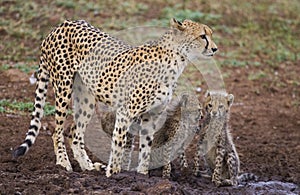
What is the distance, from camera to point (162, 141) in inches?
263

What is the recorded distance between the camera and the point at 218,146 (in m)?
6.48

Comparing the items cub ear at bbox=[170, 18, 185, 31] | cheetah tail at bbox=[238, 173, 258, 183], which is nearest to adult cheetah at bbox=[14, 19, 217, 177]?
cub ear at bbox=[170, 18, 185, 31]

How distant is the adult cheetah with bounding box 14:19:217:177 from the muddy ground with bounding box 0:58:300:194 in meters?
0.27

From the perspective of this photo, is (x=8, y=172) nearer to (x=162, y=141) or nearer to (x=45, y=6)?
(x=162, y=141)

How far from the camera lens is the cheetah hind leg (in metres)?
6.67

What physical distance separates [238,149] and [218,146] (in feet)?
4.45

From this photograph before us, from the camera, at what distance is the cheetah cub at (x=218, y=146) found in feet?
21.2

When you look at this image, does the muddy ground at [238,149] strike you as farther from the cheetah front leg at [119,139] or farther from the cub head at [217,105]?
the cub head at [217,105]

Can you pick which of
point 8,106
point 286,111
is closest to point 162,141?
point 8,106

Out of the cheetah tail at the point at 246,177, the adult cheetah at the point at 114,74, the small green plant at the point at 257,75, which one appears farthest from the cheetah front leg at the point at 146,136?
the small green plant at the point at 257,75

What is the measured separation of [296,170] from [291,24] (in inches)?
270

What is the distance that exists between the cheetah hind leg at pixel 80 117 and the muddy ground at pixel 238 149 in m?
0.16

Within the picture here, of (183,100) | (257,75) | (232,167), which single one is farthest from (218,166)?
(257,75)

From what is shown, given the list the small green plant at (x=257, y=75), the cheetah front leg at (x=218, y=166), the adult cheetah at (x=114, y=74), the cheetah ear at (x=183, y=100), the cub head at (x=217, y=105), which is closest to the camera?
the adult cheetah at (x=114, y=74)
